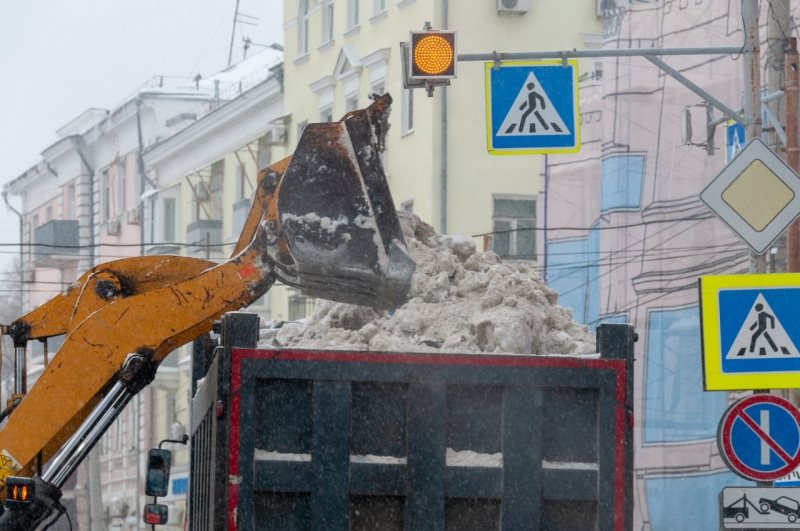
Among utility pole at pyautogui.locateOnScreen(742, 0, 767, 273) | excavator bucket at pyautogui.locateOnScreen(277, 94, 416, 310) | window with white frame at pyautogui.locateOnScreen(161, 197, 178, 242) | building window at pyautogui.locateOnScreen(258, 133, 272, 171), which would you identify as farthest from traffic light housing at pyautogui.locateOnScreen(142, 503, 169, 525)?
window with white frame at pyautogui.locateOnScreen(161, 197, 178, 242)

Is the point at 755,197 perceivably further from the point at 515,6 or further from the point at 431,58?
the point at 515,6

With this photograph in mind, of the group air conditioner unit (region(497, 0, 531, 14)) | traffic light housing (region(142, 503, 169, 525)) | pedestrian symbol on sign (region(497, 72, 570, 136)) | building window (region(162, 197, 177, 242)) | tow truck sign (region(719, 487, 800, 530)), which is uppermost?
air conditioner unit (region(497, 0, 531, 14))

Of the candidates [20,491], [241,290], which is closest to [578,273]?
[241,290]

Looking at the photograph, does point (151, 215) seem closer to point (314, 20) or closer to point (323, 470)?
point (314, 20)

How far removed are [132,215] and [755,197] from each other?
33.0 meters

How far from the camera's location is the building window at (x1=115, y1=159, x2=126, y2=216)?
4150 cm

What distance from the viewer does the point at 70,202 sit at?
45625 mm

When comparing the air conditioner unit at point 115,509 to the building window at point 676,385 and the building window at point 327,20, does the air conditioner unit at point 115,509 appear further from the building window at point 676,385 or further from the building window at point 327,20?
the building window at point 676,385

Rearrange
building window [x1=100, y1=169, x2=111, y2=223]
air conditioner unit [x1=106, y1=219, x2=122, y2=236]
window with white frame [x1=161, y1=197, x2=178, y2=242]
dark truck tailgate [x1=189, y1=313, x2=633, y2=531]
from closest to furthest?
dark truck tailgate [x1=189, y1=313, x2=633, y2=531] → window with white frame [x1=161, y1=197, x2=178, y2=242] → air conditioner unit [x1=106, y1=219, x2=122, y2=236] → building window [x1=100, y1=169, x2=111, y2=223]

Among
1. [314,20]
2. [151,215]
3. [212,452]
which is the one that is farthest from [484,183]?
[212,452]

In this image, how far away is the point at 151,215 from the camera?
38375 millimetres

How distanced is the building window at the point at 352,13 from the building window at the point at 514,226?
5.77 meters

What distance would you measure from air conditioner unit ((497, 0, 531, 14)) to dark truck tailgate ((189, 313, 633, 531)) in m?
21.9

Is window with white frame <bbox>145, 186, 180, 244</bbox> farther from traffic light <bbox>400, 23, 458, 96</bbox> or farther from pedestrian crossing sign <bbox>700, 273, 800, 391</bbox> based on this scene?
pedestrian crossing sign <bbox>700, 273, 800, 391</bbox>
